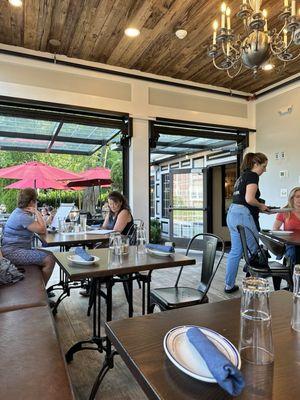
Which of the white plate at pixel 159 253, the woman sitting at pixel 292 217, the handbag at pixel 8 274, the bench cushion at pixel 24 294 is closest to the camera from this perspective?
the bench cushion at pixel 24 294

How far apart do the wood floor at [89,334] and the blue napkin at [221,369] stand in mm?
1225

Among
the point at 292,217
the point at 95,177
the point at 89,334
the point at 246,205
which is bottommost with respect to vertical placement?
the point at 89,334

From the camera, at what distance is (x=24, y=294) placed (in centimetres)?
215

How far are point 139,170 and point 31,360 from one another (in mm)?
3618

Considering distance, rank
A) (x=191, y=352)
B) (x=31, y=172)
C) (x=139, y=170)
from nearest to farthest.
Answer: (x=191, y=352) → (x=31, y=172) → (x=139, y=170)

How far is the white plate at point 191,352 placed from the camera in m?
0.79

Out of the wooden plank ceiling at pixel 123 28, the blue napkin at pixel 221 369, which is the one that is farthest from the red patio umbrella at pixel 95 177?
the blue napkin at pixel 221 369

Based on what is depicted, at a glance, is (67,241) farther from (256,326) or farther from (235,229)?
(256,326)

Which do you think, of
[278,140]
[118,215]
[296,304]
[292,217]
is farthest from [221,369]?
[278,140]

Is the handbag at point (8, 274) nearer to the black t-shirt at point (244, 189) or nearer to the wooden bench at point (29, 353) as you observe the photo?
the wooden bench at point (29, 353)

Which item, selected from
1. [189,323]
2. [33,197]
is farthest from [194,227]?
[189,323]

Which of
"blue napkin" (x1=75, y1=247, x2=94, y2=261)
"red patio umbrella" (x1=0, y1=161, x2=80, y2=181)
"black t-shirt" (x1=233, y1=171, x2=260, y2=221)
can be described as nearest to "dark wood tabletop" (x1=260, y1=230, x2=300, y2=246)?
"black t-shirt" (x1=233, y1=171, x2=260, y2=221)

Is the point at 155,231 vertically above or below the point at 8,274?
below

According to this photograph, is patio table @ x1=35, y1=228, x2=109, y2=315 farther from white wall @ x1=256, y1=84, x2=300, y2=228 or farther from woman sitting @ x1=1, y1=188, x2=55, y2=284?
white wall @ x1=256, y1=84, x2=300, y2=228
